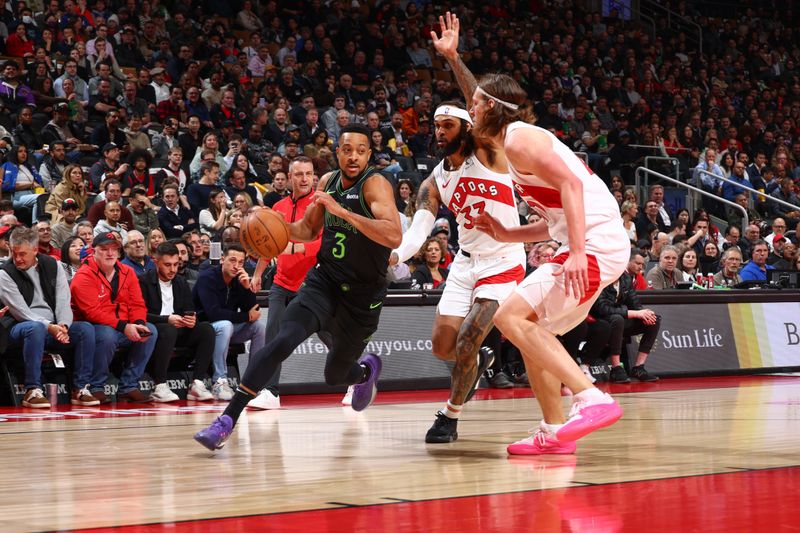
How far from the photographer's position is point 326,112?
17.5m

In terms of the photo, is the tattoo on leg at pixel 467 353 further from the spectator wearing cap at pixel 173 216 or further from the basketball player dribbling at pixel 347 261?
the spectator wearing cap at pixel 173 216

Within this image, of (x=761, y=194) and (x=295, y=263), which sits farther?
(x=761, y=194)

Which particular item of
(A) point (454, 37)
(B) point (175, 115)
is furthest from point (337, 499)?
(B) point (175, 115)

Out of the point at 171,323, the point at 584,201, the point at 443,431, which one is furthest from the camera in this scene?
the point at 171,323

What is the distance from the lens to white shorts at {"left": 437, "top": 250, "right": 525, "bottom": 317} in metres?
7.05

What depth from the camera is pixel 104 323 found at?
9969 millimetres

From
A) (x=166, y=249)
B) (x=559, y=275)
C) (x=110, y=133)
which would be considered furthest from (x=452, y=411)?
(x=110, y=133)

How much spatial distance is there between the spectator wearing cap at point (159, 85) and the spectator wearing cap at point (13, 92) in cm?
198

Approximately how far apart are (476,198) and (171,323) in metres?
4.23

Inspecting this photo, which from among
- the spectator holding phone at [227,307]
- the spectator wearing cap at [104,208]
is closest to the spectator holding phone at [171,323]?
the spectator holding phone at [227,307]

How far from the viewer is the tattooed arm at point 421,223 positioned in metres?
7.36

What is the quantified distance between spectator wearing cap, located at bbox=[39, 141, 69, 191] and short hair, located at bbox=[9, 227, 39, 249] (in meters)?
3.65

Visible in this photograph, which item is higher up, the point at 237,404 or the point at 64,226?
the point at 237,404

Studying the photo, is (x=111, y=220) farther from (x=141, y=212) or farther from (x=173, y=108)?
(x=173, y=108)
